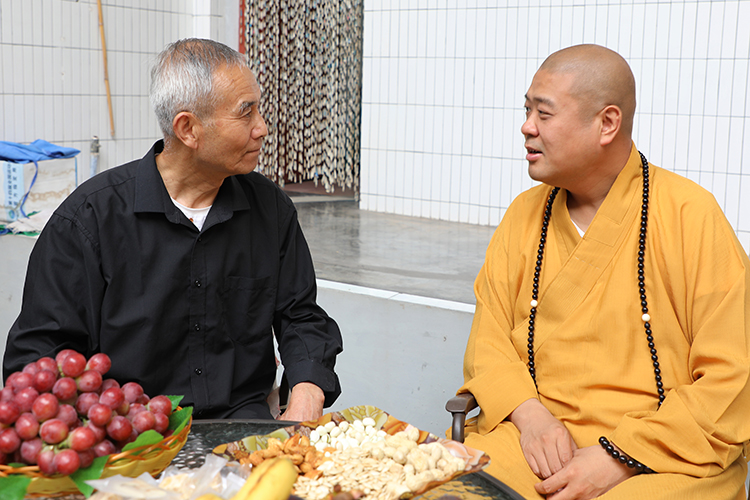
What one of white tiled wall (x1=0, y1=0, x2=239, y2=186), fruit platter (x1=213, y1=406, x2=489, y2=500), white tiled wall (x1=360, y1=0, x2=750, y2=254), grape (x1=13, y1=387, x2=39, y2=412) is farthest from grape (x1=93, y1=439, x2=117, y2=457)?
white tiled wall (x1=0, y1=0, x2=239, y2=186)

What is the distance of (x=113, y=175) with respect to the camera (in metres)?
1.75

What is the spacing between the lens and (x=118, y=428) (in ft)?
3.36

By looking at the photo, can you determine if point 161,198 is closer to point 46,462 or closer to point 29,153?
point 46,462

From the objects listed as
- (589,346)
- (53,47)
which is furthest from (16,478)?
(53,47)

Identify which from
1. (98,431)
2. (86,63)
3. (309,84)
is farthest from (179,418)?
(309,84)

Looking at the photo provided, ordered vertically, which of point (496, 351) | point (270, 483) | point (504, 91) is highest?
point (504, 91)

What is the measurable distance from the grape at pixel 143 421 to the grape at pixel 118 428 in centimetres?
2

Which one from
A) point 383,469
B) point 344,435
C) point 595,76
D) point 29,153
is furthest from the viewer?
point 29,153

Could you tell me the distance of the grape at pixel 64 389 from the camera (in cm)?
103

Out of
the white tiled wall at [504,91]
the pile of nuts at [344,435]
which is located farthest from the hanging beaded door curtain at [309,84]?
the pile of nuts at [344,435]

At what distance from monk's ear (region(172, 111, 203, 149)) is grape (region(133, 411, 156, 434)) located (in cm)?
79

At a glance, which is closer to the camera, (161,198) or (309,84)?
(161,198)

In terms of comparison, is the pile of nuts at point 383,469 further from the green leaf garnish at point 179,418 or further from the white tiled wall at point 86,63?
the white tiled wall at point 86,63

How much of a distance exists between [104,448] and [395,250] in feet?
12.3
